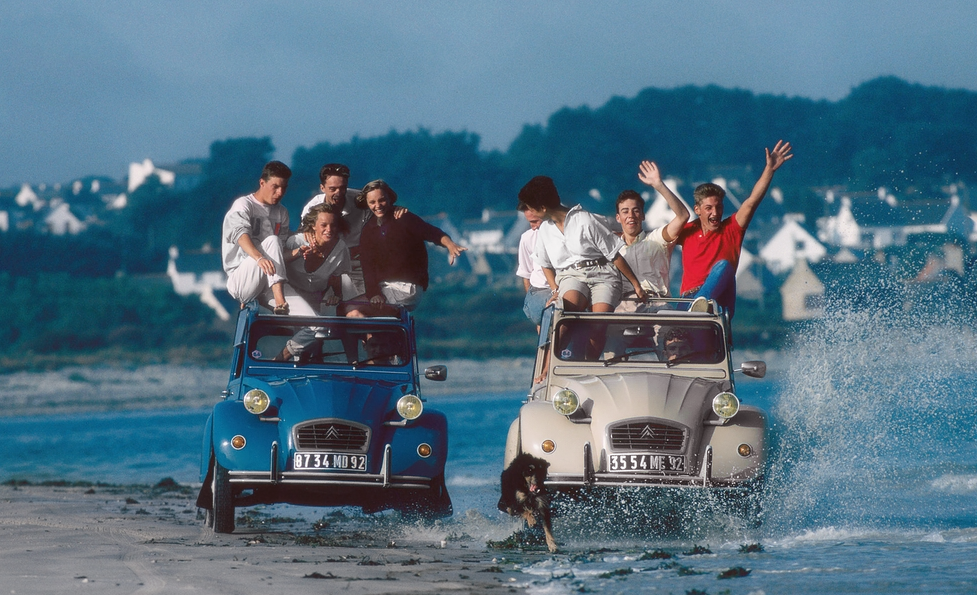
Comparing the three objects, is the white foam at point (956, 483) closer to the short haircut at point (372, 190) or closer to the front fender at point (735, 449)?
the front fender at point (735, 449)

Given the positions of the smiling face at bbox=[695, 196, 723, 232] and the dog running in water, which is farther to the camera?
the smiling face at bbox=[695, 196, 723, 232]

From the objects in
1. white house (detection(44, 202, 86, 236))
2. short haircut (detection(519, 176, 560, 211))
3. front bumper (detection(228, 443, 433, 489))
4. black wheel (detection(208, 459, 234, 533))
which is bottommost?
black wheel (detection(208, 459, 234, 533))

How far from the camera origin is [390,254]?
40.0ft

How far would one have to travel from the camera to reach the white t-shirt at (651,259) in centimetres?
1188

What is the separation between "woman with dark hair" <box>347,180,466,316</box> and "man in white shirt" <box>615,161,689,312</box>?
4.89 ft

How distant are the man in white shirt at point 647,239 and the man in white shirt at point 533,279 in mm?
753

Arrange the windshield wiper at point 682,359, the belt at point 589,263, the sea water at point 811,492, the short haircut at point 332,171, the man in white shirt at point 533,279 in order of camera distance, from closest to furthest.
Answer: the sea water at point 811,492 → the windshield wiper at point 682,359 → the belt at point 589,263 → the short haircut at point 332,171 → the man in white shirt at point 533,279

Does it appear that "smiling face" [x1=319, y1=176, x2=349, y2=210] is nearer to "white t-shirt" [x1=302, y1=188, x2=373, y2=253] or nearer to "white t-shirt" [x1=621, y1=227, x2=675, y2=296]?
"white t-shirt" [x1=302, y1=188, x2=373, y2=253]

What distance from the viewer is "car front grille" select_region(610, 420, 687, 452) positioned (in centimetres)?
1005

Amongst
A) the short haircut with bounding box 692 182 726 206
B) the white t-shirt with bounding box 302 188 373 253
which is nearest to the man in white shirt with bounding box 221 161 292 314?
the white t-shirt with bounding box 302 188 373 253

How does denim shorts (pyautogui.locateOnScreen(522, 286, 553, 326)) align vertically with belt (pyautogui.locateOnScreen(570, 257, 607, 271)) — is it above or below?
below

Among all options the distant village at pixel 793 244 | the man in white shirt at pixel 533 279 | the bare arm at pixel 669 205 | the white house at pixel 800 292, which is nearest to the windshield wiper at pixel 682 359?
the bare arm at pixel 669 205

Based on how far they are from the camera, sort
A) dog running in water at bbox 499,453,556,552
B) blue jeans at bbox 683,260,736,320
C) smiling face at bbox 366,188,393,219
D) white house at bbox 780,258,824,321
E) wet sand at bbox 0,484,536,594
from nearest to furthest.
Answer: wet sand at bbox 0,484,536,594
dog running in water at bbox 499,453,556,552
blue jeans at bbox 683,260,736,320
smiling face at bbox 366,188,393,219
white house at bbox 780,258,824,321

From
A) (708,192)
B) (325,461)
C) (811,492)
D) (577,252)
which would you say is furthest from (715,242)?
(811,492)
